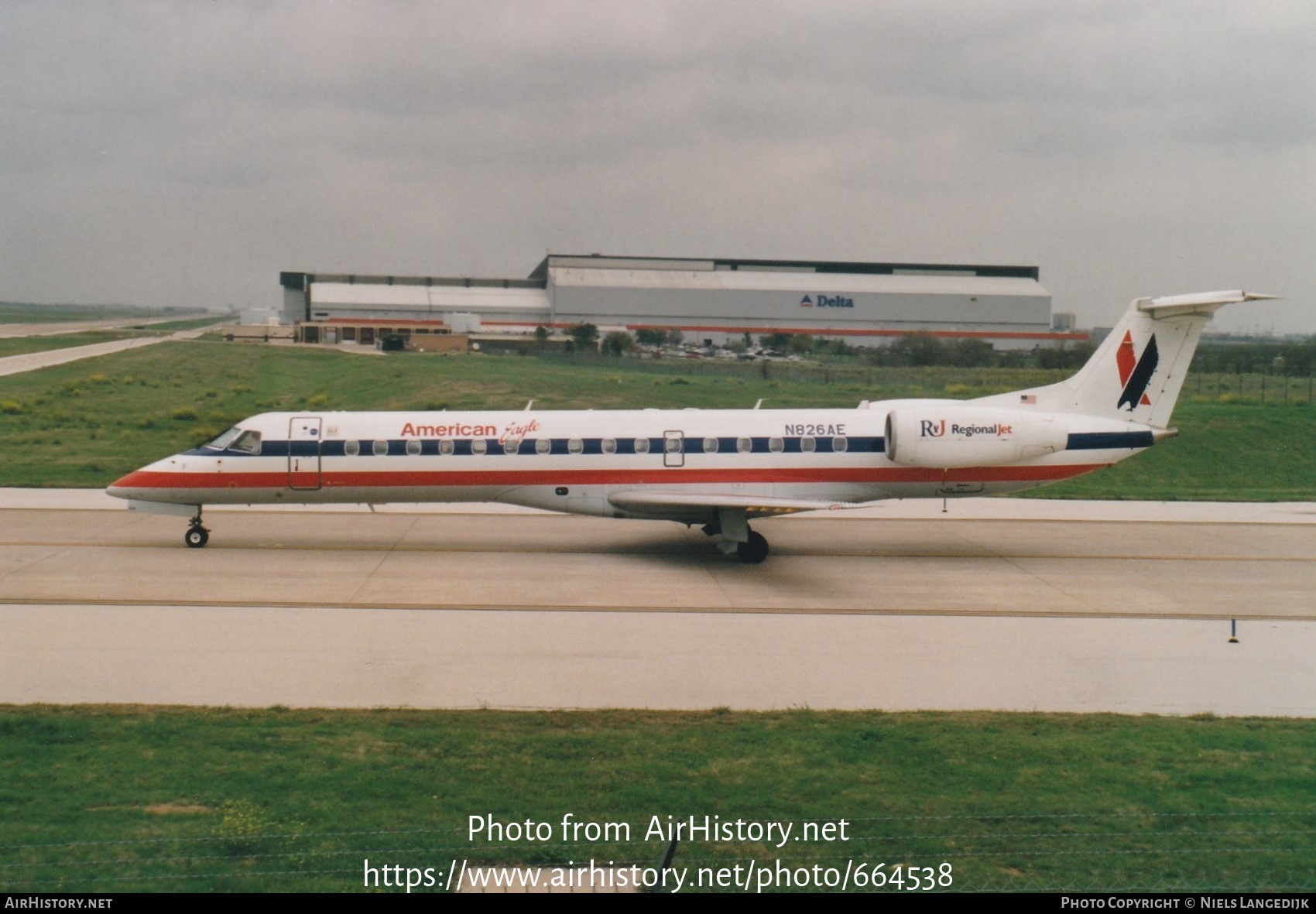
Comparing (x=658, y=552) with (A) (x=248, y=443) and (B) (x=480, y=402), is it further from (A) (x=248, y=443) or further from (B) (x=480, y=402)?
(B) (x=480, y=402)

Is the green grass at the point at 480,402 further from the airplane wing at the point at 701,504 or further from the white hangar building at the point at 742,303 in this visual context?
the white hangar building at the point at 742,303

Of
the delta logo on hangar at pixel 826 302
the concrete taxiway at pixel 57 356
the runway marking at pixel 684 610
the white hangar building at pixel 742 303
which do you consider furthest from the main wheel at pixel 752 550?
the delta logo on hangar at pixel 826 302

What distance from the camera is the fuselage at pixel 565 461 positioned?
2161cm

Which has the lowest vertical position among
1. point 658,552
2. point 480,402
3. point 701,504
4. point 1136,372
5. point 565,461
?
point 658,552

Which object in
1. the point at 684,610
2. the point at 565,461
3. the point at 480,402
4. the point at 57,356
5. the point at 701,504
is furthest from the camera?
the point at 57,356

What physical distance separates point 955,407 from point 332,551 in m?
12.6

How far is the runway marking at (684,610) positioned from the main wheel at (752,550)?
3.66m

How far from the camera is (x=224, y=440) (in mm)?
Result: 21766

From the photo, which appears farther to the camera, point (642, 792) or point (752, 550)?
point (752, 550)

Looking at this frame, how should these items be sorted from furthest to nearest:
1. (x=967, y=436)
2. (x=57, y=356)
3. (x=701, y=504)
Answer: (x=57, y=356), (x=967, y=436), (x=701, y=504)

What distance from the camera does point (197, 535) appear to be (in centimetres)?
2177

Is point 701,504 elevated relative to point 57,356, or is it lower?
lower

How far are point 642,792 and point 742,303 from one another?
96.9 meters

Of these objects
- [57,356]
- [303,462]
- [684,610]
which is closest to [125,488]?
[303,462]
